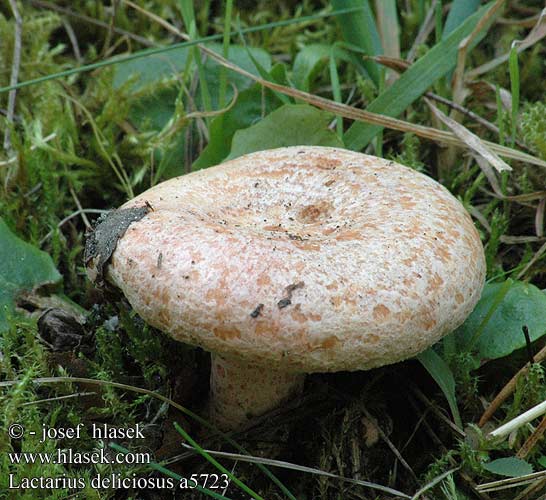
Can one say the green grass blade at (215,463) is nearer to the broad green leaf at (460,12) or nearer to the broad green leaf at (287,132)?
the broad green leaf at (287,132)

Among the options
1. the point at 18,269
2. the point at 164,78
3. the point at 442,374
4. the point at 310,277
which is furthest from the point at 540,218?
the point at 18,269

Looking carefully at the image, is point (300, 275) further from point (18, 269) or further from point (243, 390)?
point (18, 269)

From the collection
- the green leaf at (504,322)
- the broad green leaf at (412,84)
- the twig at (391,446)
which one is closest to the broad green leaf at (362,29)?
the broad green leaf at (412,84)

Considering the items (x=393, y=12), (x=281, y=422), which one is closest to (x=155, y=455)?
(x=281, y=422)

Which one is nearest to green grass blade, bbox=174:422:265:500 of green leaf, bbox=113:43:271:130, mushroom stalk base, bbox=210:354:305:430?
mushroom stalk base, bbox=210:354:305:430

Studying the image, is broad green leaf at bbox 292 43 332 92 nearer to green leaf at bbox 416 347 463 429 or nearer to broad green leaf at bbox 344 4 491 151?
broad green leaf at bbox 344 4 491 151
